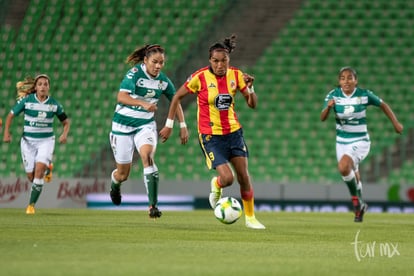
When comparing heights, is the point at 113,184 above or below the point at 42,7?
below

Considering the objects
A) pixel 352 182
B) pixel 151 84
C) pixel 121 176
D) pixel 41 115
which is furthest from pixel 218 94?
pixel 41 115

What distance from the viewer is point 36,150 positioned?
50.5 ft

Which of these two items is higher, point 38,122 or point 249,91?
point 249,91

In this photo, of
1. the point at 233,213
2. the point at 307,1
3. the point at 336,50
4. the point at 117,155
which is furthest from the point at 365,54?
the point at 233,213

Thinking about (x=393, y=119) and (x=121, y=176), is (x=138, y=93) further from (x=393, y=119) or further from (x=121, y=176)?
(x=393, y=119)

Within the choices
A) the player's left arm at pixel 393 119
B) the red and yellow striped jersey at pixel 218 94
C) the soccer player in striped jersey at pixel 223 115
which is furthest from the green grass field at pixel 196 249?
the player's left arm at pixel 393 119

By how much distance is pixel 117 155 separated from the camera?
1254cm

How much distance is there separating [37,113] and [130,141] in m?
3.38

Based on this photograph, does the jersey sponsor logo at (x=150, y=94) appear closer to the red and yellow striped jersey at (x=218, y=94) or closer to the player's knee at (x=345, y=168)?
the red and yellow striped jersey at (x=218, y=94)

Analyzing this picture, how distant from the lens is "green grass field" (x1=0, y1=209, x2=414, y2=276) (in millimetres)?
6375

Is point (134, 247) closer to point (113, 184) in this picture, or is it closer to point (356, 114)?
point (113, 184)

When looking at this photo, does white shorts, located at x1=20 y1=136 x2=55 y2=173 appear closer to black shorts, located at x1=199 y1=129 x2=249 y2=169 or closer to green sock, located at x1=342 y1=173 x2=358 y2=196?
green sock, located at x1=342 y1=173 x2=358 y2=196

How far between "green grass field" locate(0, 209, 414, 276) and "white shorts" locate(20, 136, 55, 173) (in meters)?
3.53

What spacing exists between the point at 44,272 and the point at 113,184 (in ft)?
22.9
